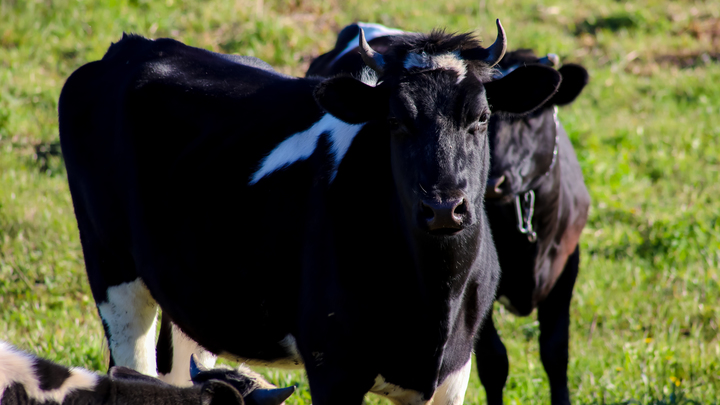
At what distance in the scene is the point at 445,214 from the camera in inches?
115

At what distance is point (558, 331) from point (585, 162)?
3959 millimetres

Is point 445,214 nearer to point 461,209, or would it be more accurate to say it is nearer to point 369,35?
point 461,209

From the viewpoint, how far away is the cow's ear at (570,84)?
15.2ft

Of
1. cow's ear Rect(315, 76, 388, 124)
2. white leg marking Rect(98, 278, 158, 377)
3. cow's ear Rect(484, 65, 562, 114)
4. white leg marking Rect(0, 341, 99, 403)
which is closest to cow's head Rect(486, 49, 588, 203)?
cow's ear Rect(484, 65, 562, 114)

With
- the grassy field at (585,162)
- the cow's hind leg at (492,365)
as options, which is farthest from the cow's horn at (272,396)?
the cow's hind leg at (492,365)

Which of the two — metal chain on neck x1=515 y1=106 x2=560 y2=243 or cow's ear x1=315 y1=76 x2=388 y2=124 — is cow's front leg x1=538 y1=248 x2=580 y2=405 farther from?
cow's ear x1=315 y1=76 x2=388 y2=124

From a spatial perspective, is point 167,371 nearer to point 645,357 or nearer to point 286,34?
point 645,357

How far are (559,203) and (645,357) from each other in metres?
1.19

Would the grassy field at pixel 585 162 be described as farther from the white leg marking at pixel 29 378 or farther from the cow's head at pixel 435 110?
the cow's head at pixel 435 110

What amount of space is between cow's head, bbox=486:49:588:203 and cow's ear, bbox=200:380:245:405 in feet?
8.13

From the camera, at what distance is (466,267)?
339cm

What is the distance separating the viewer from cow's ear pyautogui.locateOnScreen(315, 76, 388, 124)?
11.0ft

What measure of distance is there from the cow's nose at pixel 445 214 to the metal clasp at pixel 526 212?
2.18 m

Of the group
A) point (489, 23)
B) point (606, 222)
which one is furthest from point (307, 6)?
point (606, 222)
